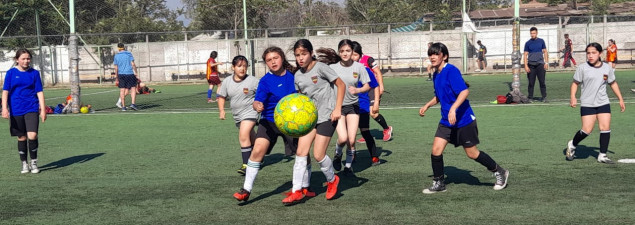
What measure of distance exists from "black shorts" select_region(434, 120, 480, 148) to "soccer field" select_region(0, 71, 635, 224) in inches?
22.3

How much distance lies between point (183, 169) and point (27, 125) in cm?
233

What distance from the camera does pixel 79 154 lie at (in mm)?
11609

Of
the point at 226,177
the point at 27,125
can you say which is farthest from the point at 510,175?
the point at 27,125

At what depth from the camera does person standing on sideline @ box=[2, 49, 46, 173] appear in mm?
9742

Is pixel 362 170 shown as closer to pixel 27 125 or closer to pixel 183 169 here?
pixel 183 169

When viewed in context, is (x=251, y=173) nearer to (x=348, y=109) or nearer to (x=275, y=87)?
(x=275, y=87)

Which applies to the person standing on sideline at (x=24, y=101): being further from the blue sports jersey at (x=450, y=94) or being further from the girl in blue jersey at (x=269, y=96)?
the blue sports jersey at (x=450, y=94)

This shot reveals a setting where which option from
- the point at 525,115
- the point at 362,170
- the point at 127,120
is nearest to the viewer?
the point at 362,170

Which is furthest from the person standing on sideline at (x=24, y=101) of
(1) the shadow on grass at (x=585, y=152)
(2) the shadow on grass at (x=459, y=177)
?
(1) the shadow on grass at (x=585, y=152)

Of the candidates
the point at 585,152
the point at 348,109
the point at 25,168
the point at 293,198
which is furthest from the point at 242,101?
the point at 585,152

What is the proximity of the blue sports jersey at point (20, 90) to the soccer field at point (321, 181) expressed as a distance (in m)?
0.95

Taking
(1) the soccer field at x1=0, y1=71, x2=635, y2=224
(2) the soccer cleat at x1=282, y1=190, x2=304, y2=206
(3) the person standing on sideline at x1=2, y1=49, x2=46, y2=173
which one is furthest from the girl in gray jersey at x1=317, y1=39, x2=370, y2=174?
(3) the person standing on sideline at x1=2, y1=49, x2=46, y2=173

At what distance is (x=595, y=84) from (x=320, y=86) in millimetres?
4210

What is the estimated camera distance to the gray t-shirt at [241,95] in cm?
934
